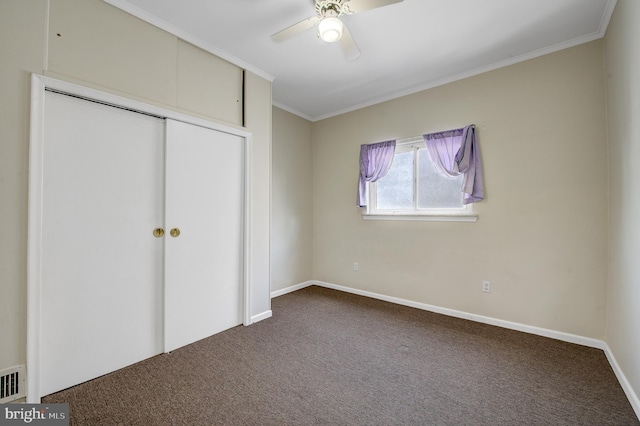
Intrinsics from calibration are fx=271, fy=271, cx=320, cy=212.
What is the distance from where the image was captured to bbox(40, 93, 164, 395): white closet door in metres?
1.70

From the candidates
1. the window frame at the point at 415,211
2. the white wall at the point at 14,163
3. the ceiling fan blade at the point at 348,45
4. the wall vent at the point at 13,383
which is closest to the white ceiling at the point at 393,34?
the ceiling fan blade at the point at 348,45

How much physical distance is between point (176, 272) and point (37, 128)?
50.6 inches

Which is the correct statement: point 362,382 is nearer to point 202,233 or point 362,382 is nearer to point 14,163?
point 202,233

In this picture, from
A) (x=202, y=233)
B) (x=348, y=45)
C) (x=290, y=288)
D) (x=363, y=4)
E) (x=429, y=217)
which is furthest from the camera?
(x=290, y=288)

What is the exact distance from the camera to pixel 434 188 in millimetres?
3180

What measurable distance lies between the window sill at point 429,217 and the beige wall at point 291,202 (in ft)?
3.25

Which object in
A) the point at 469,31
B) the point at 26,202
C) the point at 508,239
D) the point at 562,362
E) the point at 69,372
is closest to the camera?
the point at 26,202

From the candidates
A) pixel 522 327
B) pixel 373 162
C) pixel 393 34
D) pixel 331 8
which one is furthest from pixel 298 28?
pixel 522 327

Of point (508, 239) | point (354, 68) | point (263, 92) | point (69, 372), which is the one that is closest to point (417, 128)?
point (354, 68)

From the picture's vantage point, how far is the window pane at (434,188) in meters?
3.04

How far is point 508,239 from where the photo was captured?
8.73ft

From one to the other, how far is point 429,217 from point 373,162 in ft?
3.35

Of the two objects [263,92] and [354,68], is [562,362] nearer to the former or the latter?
[354,68]

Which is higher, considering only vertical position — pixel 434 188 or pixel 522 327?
pixel 434 188
